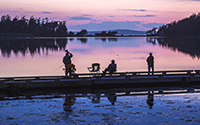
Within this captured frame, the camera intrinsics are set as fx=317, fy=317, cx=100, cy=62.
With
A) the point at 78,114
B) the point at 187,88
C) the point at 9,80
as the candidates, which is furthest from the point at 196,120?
the point at 9,80

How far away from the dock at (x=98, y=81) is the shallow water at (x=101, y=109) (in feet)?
4.92

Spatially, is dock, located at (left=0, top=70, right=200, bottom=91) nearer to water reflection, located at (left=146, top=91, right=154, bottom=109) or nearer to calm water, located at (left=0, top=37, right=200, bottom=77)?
water reflection, located at (left=146, top=91, right=154, bottom=109)

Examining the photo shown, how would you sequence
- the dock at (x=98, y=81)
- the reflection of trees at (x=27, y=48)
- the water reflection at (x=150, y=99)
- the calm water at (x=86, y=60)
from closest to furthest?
the water reflection at (x=150, y=99), the dock at (x=98, y=81), the calm water at (x=86, y=60), the reflection of trees at (x=27, y=48)

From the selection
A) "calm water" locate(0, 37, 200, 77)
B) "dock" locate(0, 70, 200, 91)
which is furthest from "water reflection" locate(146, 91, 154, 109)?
"calm water" locate(0, 37, 200, 77)

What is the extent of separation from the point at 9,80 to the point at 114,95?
652 centimetres

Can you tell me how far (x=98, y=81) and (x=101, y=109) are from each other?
5.78 meters

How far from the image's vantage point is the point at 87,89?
19750 millimetres

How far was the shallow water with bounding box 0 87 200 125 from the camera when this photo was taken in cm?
1266

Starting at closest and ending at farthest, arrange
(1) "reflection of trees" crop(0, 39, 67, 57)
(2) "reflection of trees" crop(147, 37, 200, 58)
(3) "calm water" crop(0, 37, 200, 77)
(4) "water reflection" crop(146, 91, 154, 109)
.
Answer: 1. (4) "water reflection" crop(146, 91, 154, 109)
2. (3) "calm water" crop(0, 37, 200, 77)
3. (2) "reflection of trees" crop(147, 37, 200, 58)
4. (1) "reflection of trees" crop(0, 39, 67, 57)

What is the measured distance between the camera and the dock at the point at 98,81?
19.1m

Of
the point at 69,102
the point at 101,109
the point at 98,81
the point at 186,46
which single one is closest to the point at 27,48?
the point at 186,46

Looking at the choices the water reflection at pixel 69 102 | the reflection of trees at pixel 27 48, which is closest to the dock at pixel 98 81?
the water reflection at pixel 69 102

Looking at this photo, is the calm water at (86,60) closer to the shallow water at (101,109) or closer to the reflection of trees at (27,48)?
the reflection of trees at (27,48)

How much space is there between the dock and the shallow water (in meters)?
1.50
